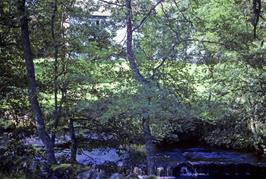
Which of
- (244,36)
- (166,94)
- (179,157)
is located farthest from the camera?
(179,157)

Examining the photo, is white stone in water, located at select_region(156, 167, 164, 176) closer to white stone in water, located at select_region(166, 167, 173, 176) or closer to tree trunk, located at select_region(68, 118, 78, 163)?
Result: white stone in water, located at select_region(166, 167, 173, 176)

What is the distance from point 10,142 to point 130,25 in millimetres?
4004

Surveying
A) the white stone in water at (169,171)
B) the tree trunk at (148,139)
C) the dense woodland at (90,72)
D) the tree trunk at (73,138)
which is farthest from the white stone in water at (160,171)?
the tree trunk at (148,139)

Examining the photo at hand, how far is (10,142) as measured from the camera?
32.5 ft

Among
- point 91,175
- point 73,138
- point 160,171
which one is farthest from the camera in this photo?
point 160,171

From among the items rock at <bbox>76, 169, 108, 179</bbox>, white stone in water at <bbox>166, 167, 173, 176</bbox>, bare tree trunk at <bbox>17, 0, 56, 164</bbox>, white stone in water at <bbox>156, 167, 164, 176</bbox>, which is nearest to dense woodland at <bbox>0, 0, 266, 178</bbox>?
bare tree trunk at <bbox>17, 0, 56, 164</bbox>

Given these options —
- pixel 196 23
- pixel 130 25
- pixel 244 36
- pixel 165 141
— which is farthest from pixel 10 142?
pixel 165 141

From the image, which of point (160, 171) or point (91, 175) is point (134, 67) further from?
point (160, 171)

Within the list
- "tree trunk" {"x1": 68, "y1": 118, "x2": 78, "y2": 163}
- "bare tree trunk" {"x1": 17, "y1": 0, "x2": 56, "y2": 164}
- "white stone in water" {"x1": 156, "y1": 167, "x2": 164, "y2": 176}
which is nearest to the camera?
"bare tree trunk" {"x1": 17, "y1": 0, "x2": 56, "y2": 164}

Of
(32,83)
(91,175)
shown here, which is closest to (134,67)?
(32,83)

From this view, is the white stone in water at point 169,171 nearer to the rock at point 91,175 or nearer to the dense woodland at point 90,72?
the dense woodland at point 90,72

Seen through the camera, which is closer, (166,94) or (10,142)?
(166,94)

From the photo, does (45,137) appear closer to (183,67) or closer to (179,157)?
(183,67)

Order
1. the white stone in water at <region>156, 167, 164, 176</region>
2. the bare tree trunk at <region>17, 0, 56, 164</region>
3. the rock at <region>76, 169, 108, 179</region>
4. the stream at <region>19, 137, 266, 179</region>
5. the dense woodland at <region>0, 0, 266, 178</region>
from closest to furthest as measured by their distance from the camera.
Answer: the rock at <region>76, 169, 108, 179</region>, the dense woodland at <region>0, 0, 266, 178</region>, the bare tree trunk at <region>17, 0, 56, 164</region>, the white stone in water at <region>156, 167, 164, 176</region>, the stream at <region>19, 137, 266, 179</region>
